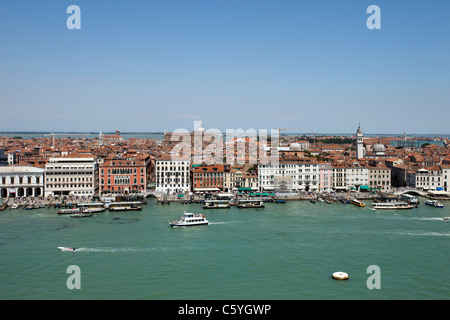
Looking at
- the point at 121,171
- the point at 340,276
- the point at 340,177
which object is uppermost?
the point at 121,171

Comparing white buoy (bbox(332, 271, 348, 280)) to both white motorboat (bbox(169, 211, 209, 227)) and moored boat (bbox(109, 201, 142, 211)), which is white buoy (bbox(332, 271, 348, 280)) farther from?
moored boat (bbox(109, 201, 142, 211))

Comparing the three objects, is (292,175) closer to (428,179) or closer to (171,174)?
(171,174)

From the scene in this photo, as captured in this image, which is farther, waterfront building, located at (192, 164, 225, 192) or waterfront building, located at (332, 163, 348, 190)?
waterfront building, located at (332, 163, 348, 190)

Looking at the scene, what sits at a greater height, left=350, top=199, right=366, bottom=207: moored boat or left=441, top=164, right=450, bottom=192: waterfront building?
left=441, top=164, right=450, bottom=192: waterfront building

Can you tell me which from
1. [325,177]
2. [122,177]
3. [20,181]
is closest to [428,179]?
[325,177]

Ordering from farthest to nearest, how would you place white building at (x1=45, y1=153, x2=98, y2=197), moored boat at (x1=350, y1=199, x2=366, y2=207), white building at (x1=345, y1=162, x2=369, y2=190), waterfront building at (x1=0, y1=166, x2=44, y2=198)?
white building at (x1=345, y1=162, x2=369, y2=190), white building at (x1=45, y1=153, x2=98, y2=197), waterfront building at (x1=0, y1=166, x2=44, y2=198), moored boat at (x1=350, y1=199, x2=366, y2=207)

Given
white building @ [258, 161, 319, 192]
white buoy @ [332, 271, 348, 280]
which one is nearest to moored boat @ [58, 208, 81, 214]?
white building @ [258, 161, 319, 192]

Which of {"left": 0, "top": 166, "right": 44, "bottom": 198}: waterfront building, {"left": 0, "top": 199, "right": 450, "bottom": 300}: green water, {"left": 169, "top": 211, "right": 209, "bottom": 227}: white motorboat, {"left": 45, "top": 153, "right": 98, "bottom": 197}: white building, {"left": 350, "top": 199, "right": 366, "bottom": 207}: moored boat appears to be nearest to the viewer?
{"left": 0, "top": 199, "right": 450, "bottom": 300}: green water

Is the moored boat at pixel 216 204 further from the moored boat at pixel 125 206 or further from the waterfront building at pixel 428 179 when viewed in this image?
the waterfront building at pixel 428 179
